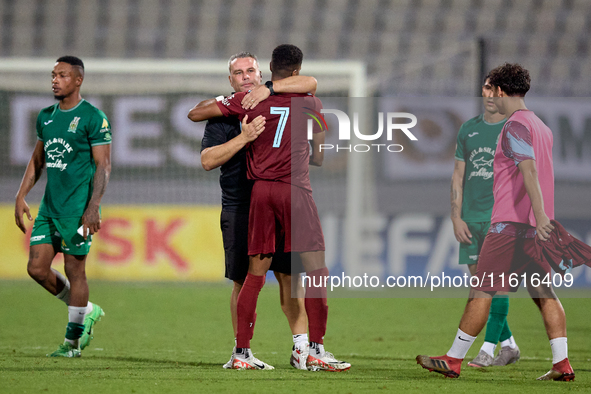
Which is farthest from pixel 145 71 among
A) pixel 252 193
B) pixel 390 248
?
pixel 252 193

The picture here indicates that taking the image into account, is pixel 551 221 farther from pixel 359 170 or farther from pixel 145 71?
pixel 145 71

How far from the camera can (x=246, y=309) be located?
14.3ft

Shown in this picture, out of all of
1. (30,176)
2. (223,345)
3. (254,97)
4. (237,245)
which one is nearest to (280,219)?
A: (237,245)

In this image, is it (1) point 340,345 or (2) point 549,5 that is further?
(2) point 549,5

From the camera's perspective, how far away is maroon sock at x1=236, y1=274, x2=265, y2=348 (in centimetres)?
438

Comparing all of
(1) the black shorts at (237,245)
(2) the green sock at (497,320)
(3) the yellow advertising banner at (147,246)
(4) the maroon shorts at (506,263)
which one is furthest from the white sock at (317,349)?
(3) the yellow advertising banner at (147,246)

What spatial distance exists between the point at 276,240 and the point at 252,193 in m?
0.30

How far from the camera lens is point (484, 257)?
4.26 metres

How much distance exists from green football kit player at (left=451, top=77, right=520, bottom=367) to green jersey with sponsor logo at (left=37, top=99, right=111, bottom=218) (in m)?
2.37

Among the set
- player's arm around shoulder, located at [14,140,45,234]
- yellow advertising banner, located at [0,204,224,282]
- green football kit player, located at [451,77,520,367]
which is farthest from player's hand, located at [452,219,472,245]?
yellow advertising banner, located at [0,204,224,282]

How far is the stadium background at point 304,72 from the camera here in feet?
33.2

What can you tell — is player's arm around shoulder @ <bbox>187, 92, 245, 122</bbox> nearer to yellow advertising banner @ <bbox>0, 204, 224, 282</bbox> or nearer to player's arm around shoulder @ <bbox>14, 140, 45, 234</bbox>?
player's arm around shoulder @ <bbox>14, 140, 45, 234</bbox>

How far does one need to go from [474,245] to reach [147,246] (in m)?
6.17

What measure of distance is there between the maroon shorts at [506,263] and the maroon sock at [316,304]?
0.86 meters
